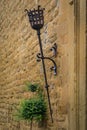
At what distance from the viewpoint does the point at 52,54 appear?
482 centimetres

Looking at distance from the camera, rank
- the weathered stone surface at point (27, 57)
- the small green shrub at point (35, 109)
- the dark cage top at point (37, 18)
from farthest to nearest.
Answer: the small green shrub at point (35, 109) < the dark cage top at point (37, 18) < the weathered stone surface at point (27, 57)

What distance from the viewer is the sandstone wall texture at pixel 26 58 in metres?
4.51

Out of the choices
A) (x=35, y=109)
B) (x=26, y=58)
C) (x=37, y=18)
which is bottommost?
(x=35, y=109)

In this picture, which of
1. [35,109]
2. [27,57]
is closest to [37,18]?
[35,109]

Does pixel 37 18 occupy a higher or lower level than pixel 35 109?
higher

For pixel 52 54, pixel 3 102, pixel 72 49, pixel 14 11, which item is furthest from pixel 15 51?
pixel 72 49

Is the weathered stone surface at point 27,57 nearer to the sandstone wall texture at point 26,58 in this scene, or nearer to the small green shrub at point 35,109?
the sandstone wall texture at point 26,58

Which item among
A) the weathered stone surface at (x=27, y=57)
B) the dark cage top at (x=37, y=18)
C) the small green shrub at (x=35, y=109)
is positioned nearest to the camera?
the weathered stone surface at (x=27, y=57)

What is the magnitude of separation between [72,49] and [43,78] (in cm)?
120

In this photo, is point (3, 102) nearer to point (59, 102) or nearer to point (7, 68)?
point (7, 68)

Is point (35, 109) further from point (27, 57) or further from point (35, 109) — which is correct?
point (27, 57)

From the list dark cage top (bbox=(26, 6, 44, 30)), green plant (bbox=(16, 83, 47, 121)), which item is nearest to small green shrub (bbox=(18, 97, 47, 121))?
green plant (bbox=(16, 83, 47, 121))

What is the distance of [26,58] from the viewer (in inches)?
244

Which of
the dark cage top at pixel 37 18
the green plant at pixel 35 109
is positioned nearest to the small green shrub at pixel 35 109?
the green plant at pixel 35 109
